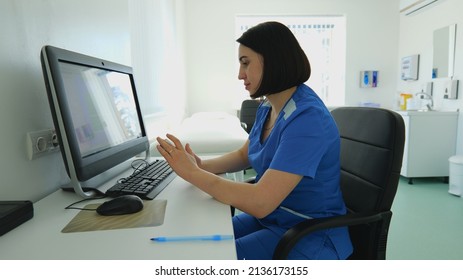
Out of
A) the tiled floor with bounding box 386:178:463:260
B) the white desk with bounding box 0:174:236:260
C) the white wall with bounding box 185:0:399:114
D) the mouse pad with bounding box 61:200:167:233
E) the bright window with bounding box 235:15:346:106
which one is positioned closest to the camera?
the white desk with bounding box 0:174:236:260

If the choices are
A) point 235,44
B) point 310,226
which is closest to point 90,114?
point 310,226

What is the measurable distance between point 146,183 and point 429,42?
4306 millimetres

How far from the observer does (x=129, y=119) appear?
135 cm

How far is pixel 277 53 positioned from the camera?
101cm

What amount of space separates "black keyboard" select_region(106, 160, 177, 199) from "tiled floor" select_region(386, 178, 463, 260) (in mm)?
1516

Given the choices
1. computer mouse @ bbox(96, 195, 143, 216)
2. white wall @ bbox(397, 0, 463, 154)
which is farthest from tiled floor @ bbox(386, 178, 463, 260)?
computer mouse @ bbox(96, 195, 143, 216)

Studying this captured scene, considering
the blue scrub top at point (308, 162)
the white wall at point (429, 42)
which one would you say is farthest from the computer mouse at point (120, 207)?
the white wall at point (429, 42)

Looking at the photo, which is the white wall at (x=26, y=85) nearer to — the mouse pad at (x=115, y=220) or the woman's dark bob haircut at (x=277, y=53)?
the mouse pad at (x=115, y=220)

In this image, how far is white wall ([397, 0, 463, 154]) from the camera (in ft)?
11.3

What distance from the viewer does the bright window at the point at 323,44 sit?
483cm

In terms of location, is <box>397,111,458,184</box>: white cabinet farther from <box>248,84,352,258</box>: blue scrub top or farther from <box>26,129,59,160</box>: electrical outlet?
<box>26,129,59,160</box>: electrical outlet

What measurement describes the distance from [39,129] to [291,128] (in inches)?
31.5

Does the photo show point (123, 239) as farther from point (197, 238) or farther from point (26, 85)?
point (26, 85)
